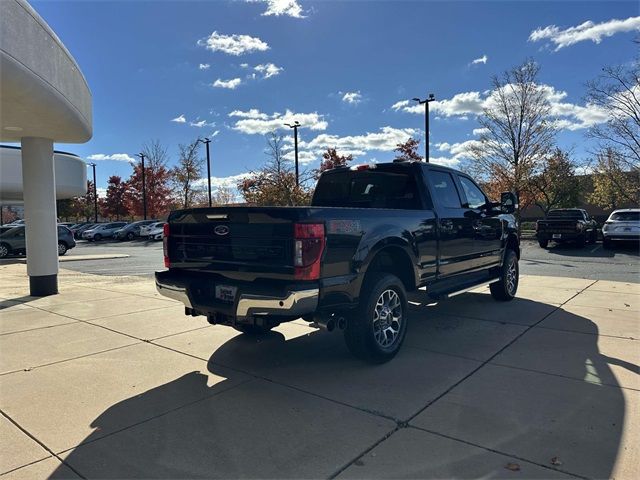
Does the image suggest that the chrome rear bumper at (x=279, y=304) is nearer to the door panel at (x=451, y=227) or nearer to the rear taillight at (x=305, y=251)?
the rear taillight at (x=305, y=251)

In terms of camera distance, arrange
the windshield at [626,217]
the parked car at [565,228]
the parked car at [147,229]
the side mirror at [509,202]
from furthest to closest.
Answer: the parked car at [147,229]
the parked car at [565,228]
the windshield at [626,217]
the side mirror at [509,202]

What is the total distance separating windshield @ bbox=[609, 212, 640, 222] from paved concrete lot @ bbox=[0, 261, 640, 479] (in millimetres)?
14665

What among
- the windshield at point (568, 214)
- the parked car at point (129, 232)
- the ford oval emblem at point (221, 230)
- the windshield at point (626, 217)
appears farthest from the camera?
the parked car at point (129, 232)

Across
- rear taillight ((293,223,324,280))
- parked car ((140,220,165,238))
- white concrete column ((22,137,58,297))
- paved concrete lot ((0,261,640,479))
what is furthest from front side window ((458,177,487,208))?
parked car ((140,220,165,238))

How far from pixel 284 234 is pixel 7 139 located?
845cm

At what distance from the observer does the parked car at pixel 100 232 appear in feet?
137

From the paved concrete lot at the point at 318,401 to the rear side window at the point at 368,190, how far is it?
124 cm

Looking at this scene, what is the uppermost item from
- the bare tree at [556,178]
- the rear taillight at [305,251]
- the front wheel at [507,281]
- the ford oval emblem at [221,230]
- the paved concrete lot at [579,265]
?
the bare tree at [556,178]

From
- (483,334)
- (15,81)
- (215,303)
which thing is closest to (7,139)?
(15,81)

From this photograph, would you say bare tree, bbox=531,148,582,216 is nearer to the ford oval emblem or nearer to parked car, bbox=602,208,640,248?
parked car, bbox=602,208,640,248

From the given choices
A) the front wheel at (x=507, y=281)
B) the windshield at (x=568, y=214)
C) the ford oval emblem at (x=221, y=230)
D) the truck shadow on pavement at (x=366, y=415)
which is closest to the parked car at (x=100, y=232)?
the windshield at (x=568, y=214)

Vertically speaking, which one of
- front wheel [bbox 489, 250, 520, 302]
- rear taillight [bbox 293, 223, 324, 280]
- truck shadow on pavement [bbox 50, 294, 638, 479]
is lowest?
truck shadow on pavement [bbox 50, 294, 638, 479]

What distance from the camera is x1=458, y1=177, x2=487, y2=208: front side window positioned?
6.84 metres

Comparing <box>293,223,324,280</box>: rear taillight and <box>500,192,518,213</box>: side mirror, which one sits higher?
<box>500,192,518,213</box>: side mirror
